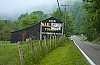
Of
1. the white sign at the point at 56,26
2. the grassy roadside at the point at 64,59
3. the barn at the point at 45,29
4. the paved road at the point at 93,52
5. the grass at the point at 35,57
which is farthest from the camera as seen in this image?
the white sign at the point at 56,26

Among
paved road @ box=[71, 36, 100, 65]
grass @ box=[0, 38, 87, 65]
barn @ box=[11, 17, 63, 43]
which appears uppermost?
grass @ box=[0, 38, 87, 65]

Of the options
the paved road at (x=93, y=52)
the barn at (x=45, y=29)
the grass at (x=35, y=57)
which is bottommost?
the barn at (x=45, y=29)

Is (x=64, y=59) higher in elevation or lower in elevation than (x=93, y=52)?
higher

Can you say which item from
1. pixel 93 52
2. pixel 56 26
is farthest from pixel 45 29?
pixel 93 52

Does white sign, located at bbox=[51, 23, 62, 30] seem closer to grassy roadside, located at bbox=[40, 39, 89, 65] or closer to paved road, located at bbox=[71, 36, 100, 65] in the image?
paved road, located at bbox=[71, 36, 100, 65]

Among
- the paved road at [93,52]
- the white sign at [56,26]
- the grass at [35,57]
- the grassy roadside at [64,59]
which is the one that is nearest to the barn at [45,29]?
the white sign at [56,26]

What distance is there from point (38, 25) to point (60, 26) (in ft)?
21.9

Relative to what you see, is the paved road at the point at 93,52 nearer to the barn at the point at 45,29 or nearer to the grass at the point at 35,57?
the grass at the point at 35,57

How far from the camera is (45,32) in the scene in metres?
90.9

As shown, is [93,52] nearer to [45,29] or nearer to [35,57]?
[35,57]

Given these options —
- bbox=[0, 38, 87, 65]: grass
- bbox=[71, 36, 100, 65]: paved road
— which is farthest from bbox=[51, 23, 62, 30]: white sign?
bbox=[0, 38, 87, 65]: grass

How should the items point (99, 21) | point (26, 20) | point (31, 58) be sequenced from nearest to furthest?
point (31, 58) → point (99, 21) → point (26, 20)

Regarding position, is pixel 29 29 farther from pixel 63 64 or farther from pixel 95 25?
pixel 63 64

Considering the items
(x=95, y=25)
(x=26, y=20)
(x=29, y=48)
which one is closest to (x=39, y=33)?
(x=95, y=25)
